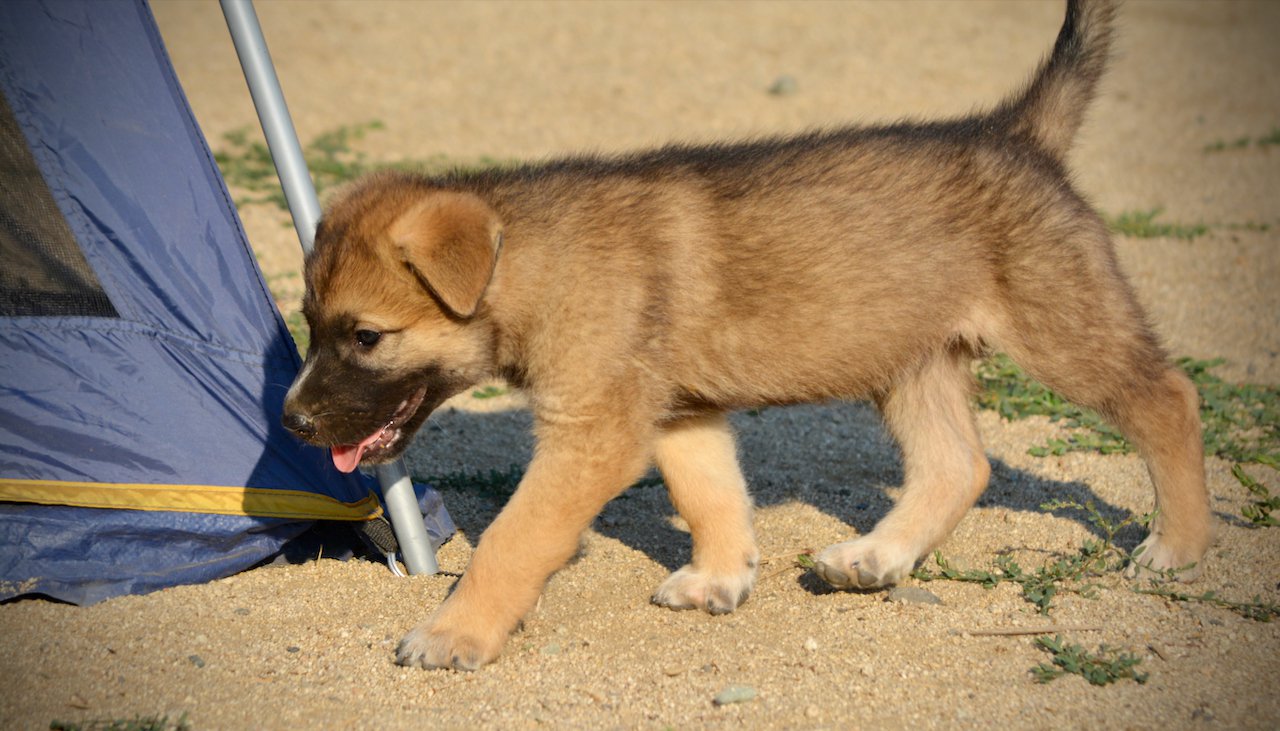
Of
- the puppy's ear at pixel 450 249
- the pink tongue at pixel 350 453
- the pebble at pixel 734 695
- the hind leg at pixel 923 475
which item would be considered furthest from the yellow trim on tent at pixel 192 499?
the hind leg at pixel 923 475

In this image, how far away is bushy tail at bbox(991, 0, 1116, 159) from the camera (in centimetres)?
418

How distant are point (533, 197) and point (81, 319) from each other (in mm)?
1464

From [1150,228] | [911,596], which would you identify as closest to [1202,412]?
[911,596]

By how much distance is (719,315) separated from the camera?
3686mm

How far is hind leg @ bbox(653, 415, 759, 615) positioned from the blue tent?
1111 mm

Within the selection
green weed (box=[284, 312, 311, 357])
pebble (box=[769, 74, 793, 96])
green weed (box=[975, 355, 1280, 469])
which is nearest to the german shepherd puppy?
green weed (box=[975, 355, 1280, 469])

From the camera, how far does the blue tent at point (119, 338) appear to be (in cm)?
362

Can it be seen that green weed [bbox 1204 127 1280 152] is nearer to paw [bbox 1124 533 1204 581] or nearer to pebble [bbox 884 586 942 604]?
paw [bbox 1124 533 1204 581]

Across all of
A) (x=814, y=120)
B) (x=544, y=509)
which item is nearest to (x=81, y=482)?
(x=544, y=509)

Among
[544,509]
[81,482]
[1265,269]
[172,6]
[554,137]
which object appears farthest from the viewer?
[172,6]

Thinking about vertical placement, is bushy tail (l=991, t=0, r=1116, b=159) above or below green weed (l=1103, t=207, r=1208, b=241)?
above

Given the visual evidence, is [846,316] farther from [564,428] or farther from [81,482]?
[81,482]

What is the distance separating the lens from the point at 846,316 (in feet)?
12.3

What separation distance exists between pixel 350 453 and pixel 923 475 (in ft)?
6.46
